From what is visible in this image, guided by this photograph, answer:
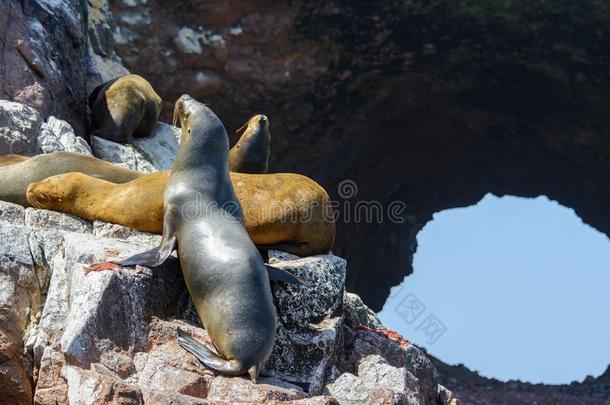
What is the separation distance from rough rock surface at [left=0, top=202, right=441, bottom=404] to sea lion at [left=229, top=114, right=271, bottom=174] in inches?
70.2

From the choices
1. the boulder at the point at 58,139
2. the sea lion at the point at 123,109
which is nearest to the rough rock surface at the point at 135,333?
the boulder at the point at 58,139

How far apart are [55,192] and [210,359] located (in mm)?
2217

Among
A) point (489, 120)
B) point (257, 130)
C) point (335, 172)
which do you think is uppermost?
point (489, 120)

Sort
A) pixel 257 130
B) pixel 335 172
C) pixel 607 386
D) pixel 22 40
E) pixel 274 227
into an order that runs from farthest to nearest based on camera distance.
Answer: pixel 335 172
pixel 607 386
pixel 22 40
pixel 257 130
pixel 274 227

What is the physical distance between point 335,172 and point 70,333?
42.9 feet

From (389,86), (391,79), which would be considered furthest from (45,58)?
(389,86)

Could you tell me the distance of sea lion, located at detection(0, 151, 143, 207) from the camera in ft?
23.6

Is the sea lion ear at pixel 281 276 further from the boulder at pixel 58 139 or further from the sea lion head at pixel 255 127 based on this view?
the boulder at pixel 58 139

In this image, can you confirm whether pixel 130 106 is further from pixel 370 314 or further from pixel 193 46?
pixel 193 46

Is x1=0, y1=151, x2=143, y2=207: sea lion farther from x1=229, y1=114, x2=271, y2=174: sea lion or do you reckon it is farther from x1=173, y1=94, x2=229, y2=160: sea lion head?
x1=173, y1=94, x2=229, y2=160: sea lion head

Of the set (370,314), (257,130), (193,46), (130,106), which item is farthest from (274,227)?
(193,46)

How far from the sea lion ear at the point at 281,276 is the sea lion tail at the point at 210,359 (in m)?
0.71

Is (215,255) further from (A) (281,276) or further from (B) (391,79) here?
(B) (391,79)

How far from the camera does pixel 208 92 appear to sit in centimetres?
1641
